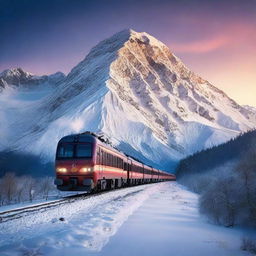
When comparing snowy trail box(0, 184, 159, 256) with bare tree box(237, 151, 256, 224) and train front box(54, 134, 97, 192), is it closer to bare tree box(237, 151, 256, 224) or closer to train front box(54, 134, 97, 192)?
bare tree box(237, 151, 256, 224)

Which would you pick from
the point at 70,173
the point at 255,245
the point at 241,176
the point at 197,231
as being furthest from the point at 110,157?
the point at 255,245

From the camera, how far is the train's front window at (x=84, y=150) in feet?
62.2

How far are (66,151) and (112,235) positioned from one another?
11602mm

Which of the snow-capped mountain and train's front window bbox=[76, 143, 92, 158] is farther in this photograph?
the snow-capped mountain

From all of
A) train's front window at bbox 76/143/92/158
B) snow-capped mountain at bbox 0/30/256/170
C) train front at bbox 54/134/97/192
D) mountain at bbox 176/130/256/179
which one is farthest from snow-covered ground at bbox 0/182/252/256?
snow-capped mountain at bbox 0/30/256/170

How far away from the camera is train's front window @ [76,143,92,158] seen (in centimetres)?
1895

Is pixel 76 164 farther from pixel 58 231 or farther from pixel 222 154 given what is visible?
pixel 222 154

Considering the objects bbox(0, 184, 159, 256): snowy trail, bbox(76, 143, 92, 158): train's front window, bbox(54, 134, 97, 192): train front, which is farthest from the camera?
bbox(76, 143, 92, 158): train's front window

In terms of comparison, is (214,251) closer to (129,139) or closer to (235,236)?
(235,236)

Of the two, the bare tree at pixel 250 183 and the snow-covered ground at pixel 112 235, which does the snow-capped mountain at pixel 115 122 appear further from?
the snow-covered ground at pixel 112 235

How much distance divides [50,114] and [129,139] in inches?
2170

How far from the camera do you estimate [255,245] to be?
25.1 feet

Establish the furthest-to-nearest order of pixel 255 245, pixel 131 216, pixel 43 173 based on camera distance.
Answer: pixel 43 173 < pixel 131 216 < pixel 255 245

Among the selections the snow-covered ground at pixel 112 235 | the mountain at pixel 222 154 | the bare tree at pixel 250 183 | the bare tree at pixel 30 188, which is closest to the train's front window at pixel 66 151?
the bare tree at pixel 30 188
